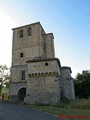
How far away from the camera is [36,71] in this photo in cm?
2870

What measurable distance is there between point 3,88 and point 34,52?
90.0 ft

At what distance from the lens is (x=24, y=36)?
1393 inches

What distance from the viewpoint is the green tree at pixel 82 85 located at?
140ft

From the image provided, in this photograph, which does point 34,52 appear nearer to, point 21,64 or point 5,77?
point 21,64

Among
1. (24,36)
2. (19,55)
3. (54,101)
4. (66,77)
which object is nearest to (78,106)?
(54,101)

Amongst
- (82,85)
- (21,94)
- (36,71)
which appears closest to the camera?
(36,71)

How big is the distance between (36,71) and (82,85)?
65.3 feet

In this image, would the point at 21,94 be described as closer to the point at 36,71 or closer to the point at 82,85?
the point at 36,71

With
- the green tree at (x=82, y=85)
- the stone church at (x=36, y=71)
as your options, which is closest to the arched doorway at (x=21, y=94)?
the stone church at (x=36, y=71)

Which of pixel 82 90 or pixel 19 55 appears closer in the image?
pixel 19 55

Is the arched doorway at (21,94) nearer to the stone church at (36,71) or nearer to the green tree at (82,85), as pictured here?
A: the stone church at (36,71)

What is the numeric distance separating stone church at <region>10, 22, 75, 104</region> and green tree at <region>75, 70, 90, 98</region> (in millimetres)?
9228

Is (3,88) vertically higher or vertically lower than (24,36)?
lower

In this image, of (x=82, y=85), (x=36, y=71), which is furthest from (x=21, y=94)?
(x=82, y=85)
